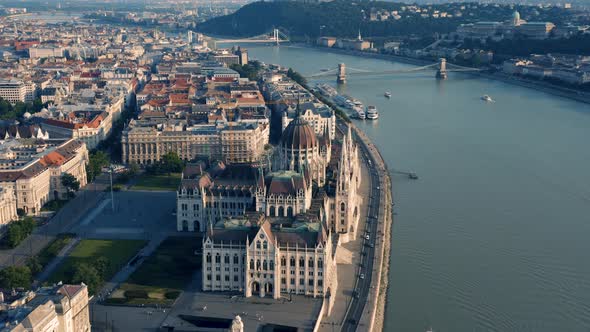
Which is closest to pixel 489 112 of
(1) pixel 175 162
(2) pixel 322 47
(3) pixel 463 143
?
(3) pixel 463 143

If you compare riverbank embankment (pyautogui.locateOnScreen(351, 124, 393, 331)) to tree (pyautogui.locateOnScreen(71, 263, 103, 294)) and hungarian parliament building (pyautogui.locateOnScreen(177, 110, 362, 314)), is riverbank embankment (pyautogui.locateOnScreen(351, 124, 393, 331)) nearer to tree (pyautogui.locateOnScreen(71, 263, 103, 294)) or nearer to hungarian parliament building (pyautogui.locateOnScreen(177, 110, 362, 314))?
hungarian parliament building (pyautogui.locateOnScreen(177, 110, 362, 314))

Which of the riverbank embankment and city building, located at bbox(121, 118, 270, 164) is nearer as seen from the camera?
the riverbank embankment

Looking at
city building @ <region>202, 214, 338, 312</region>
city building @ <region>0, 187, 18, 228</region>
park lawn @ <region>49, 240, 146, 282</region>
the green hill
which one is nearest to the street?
city building @ <region>202, 214, 338, 312</region>

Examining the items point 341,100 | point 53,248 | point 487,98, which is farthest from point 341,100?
point 53,248

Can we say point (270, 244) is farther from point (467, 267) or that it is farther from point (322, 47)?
point (322, 47)

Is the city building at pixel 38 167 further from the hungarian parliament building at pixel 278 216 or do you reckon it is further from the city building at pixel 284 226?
the city building at pixel 284 226
